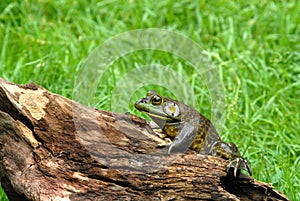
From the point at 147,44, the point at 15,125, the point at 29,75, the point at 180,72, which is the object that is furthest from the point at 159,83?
the point at 15,125

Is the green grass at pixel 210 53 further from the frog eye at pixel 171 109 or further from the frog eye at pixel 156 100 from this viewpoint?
the frog eye at pixel 156 100

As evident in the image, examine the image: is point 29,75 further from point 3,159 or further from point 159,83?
point 3,159

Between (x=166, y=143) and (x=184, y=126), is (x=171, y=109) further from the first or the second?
(x=166, y=143)

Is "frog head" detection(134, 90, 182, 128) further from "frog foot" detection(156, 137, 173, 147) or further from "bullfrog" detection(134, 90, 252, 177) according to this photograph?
"frog foot" detection(156, 137, 173, 147)

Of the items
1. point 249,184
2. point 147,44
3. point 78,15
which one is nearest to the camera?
point 249,184

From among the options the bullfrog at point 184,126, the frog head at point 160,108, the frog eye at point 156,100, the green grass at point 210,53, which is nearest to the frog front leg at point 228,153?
the bullfrog at point 184,126

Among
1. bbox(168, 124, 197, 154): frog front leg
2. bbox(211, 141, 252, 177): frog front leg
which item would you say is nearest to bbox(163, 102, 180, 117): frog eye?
bbox(168, 124, 197, 154): frog front leg
